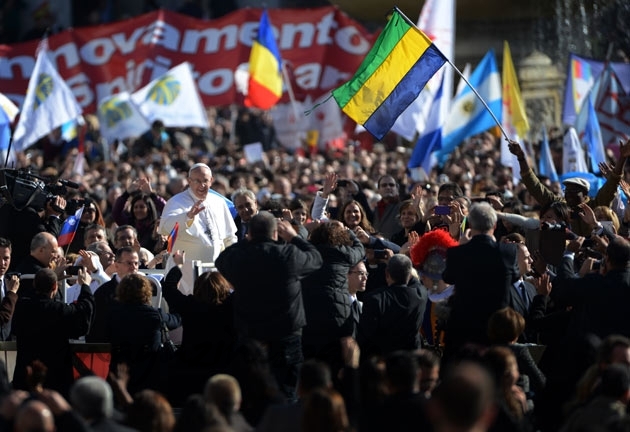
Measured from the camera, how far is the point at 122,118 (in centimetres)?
2055

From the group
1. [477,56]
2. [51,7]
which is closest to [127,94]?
[477,56]

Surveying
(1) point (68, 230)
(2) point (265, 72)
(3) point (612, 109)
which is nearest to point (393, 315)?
(1) point (68, 230)

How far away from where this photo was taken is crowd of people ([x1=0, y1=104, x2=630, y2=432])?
7219mm

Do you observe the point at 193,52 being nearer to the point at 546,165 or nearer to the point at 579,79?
the point at 579,79

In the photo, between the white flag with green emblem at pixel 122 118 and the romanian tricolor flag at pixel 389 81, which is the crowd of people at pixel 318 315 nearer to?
the romanian tricolor flag at pixel 389 81

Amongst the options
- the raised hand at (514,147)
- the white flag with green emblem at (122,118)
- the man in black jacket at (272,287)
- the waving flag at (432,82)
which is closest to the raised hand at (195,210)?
the man in black jacket at (272,287)

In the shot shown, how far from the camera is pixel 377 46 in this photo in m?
12.4

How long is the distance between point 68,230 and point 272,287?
3.38 metres

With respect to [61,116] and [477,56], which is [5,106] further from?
[477,56]

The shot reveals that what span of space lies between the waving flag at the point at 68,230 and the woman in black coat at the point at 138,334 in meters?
2.54

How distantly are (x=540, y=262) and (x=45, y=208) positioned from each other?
15.0ft

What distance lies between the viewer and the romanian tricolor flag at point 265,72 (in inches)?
806

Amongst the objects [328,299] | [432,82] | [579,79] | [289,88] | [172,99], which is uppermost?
[579,79]

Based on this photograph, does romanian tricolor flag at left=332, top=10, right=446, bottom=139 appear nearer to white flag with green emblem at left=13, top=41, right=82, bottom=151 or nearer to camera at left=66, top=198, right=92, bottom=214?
camera at left=66, top=198, right=92, bottom=214
